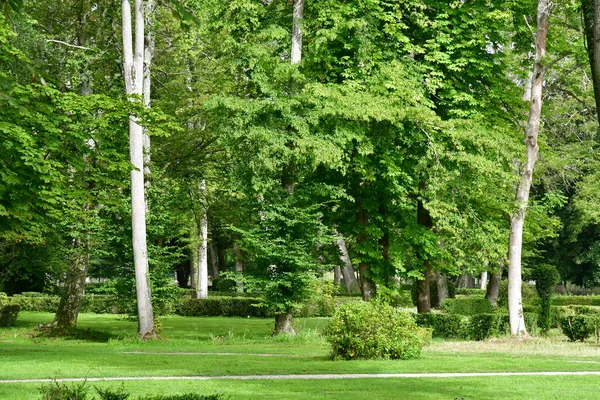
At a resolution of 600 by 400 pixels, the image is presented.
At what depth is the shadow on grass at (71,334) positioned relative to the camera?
24.9 metres

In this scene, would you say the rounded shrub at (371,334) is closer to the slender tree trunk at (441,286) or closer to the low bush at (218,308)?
the low bush at (218,308)

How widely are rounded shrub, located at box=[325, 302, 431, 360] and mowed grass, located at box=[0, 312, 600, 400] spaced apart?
494 millimetres

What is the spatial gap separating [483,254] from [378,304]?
28.1 ft

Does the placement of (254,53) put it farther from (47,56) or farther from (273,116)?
(47,56)

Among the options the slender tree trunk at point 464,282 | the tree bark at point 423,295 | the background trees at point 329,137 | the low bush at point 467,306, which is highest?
the background trees at point 329,137

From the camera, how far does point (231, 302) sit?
40.2 metres

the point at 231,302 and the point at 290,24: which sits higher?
the point at 290,24

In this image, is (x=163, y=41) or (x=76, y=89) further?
(x=163, y=41)

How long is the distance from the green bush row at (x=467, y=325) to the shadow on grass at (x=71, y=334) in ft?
31.1

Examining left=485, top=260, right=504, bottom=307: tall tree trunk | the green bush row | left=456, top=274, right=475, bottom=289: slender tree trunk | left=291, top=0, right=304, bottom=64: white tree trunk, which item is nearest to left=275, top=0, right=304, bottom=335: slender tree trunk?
left=291, top=0, right=304, bottom=64: white tree trunk

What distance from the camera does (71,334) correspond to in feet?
82.8

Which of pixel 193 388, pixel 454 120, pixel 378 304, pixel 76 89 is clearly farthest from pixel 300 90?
pixel 193 388

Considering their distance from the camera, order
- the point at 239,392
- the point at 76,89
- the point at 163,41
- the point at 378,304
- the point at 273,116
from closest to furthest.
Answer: the point at 239,392 → the point at 378,304 → the point at 273,116 → the point at 76,89 → the point at 163,41

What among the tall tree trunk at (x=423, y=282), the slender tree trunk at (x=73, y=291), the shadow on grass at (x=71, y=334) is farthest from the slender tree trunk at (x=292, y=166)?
the slender tree trunk at (x=73, y=291)
